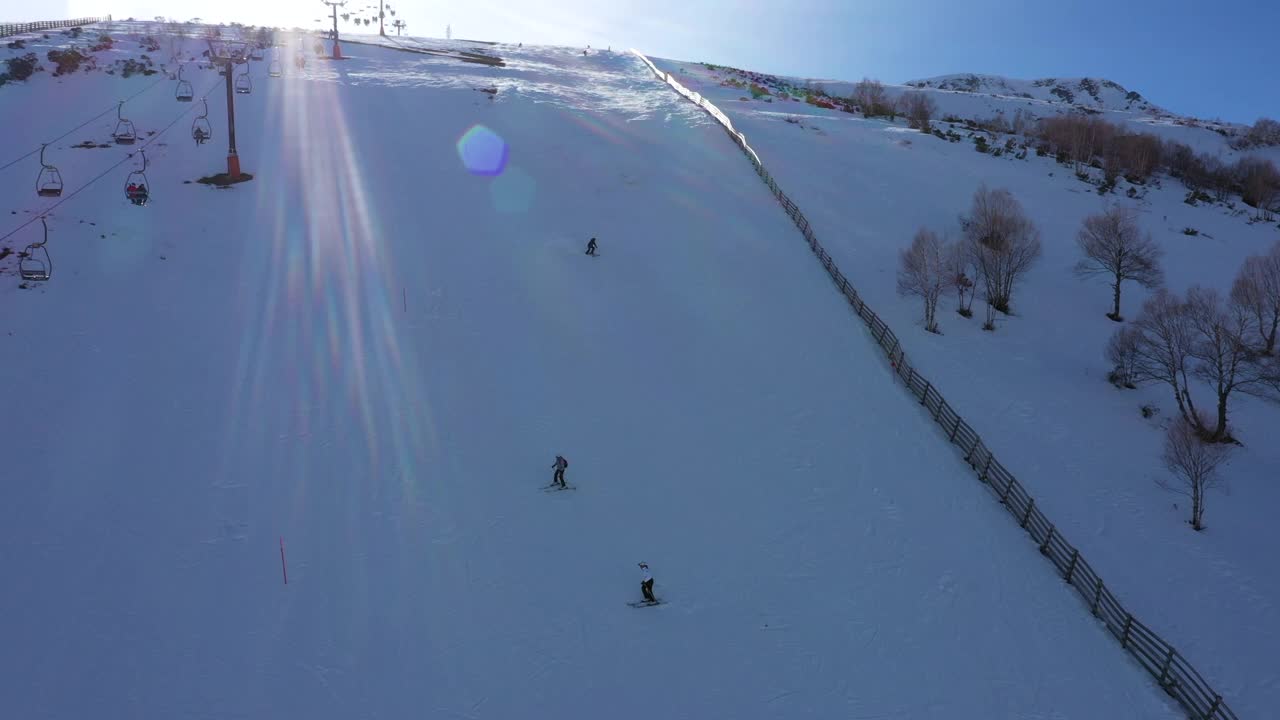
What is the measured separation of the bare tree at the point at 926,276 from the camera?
32.3 meters

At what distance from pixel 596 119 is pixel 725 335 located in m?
34.8

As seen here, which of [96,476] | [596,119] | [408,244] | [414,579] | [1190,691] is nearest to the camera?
[1190,691]

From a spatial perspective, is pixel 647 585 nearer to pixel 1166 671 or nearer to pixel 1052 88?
pixel 1166 671

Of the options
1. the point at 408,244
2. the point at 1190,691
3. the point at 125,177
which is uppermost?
the point at 125,177

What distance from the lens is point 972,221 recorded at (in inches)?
1665

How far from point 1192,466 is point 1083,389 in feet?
24.2

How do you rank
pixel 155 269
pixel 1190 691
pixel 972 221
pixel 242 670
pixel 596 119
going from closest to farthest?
pixel 242 670, pixel 1190 691, pixel 155 269, pixel 972 221, pixel 596 119

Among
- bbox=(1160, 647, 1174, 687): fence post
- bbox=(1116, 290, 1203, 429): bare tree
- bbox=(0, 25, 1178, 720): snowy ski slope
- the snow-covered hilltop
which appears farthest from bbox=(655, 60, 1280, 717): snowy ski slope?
the snow-covered hilltop

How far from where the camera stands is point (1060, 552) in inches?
740

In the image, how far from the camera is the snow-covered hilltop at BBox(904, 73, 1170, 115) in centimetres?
15362

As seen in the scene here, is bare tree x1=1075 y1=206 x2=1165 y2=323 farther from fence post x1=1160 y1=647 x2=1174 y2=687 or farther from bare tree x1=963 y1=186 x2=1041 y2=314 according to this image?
fence post x1=1160 y1=647 x2=1174 y2=687

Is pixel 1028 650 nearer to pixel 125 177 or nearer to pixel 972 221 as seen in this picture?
pixel 972 221

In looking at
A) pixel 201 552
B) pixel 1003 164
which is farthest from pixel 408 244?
pixel 1003 164

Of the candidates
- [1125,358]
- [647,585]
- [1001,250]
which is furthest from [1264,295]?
[647,585]
